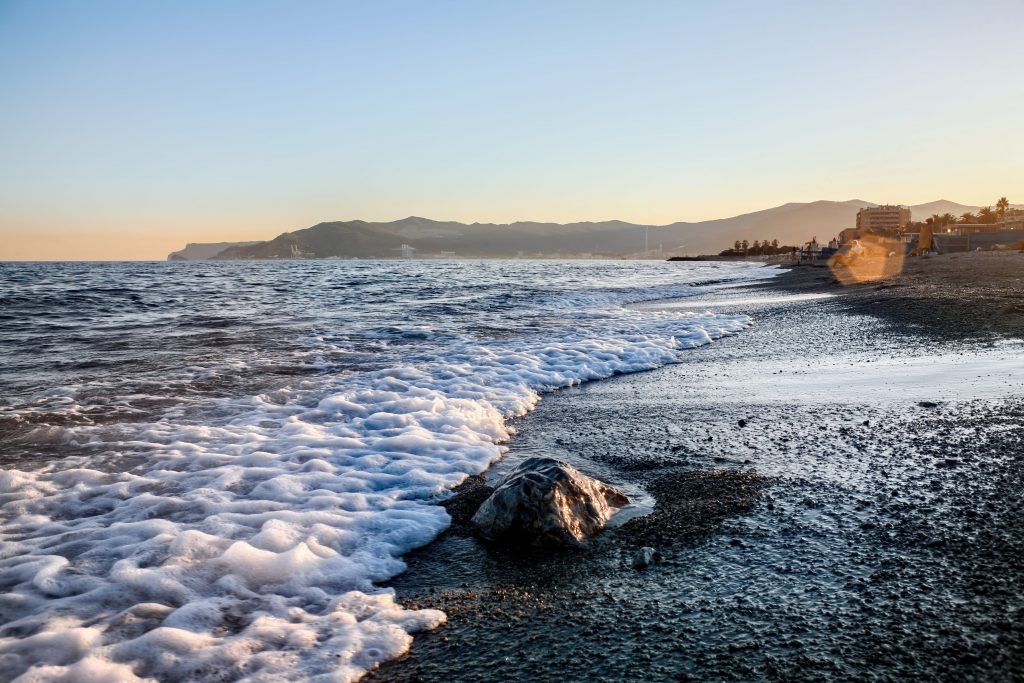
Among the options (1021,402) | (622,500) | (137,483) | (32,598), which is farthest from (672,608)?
(1021,402)

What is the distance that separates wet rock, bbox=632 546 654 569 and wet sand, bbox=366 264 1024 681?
0.14 feet

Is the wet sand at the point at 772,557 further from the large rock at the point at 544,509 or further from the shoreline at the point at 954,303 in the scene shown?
the shoreline at the point at 954,303

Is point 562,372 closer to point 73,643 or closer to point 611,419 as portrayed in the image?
point 611,419

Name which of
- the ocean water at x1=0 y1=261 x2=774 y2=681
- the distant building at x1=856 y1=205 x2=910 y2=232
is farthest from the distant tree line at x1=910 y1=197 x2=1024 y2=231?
the ocean water at x1=0 y1=261 x2=774 y2=681

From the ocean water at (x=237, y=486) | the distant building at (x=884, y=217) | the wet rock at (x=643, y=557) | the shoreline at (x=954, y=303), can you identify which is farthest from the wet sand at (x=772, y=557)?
the distant building at (x=884, y=217)

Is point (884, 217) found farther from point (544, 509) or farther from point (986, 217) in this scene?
point (544, 509)

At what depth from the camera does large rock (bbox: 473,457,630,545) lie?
10.4ft

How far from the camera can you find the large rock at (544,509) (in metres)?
3.17

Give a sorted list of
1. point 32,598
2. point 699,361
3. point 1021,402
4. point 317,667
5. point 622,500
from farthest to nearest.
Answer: point 699,361 → point 1021,402 → point 622,500 → point 32,598 → point 317,667

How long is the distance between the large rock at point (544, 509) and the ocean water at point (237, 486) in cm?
39

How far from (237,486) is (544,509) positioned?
2189 mm

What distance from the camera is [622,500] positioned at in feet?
11.9

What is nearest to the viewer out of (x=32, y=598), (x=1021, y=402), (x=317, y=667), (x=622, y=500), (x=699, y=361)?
(x=317, y=667)

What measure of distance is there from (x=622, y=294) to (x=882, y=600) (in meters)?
21.4
